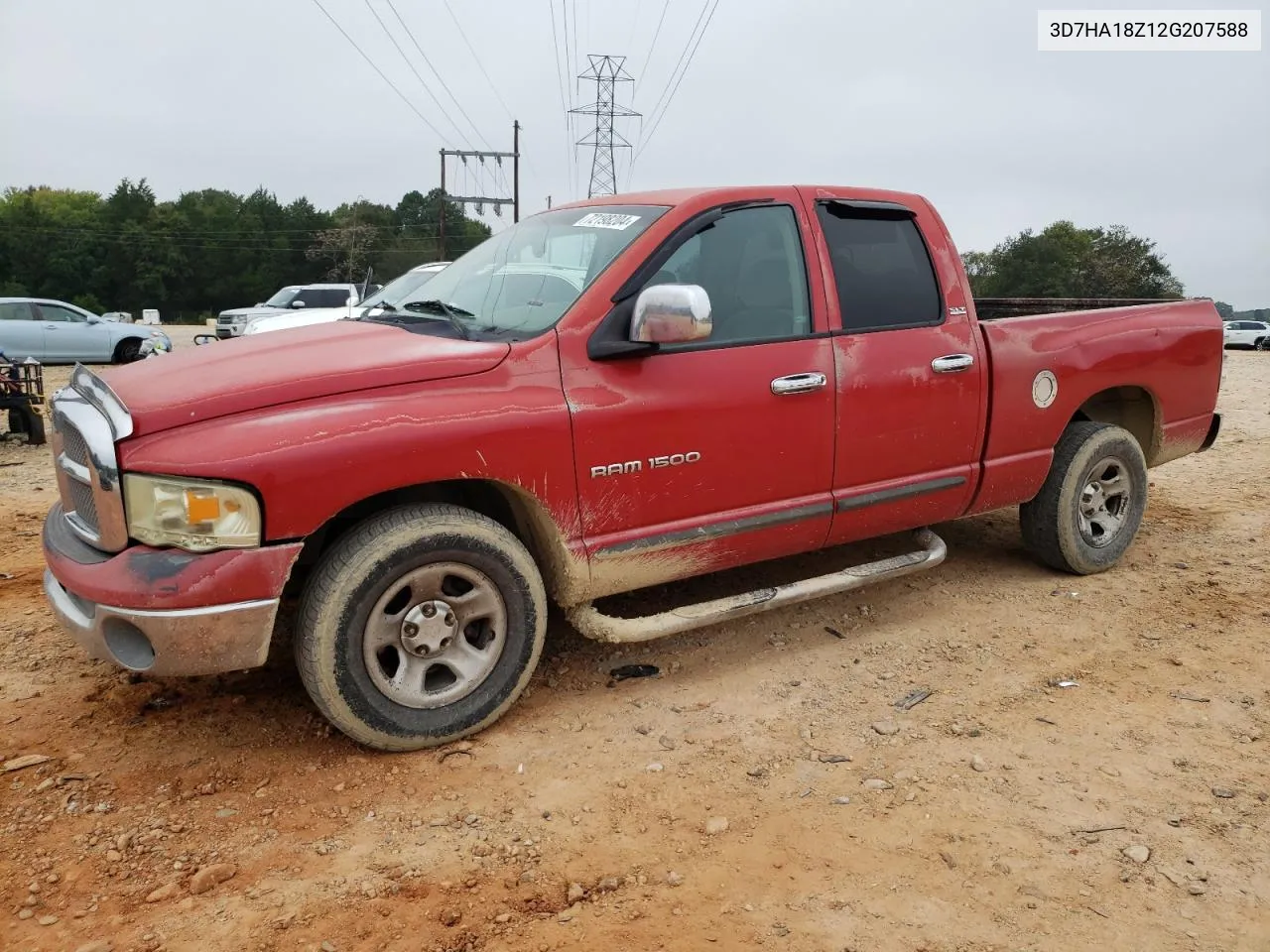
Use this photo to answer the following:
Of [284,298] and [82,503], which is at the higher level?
A: [284,298]

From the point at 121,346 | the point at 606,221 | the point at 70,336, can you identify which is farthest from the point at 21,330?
the point at 606,221

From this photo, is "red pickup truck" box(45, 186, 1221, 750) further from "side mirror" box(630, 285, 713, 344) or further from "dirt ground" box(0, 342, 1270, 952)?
"dirt ground" box(0, 342, 1270, 952)

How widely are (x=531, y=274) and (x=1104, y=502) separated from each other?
331 cm

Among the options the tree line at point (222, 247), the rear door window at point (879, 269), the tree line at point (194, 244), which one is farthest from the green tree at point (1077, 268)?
the rear door window at point (879, 269)

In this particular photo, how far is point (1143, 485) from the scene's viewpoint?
4.97 metres

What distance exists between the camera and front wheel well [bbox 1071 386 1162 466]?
505 cm

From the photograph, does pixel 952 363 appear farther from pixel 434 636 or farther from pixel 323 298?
pixel 323 298

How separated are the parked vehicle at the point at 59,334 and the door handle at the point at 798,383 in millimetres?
17606

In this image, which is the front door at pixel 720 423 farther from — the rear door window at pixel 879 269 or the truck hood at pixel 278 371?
the truck hood at pixel 278 371

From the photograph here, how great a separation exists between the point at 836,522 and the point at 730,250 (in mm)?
1228

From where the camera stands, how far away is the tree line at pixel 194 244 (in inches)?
2803

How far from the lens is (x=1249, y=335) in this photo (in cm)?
3741

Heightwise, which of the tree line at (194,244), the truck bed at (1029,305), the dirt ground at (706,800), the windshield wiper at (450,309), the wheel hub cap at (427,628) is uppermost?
the tree line at (194,244)

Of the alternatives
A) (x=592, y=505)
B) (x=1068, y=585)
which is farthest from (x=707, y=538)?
(x=1068, y=585)
